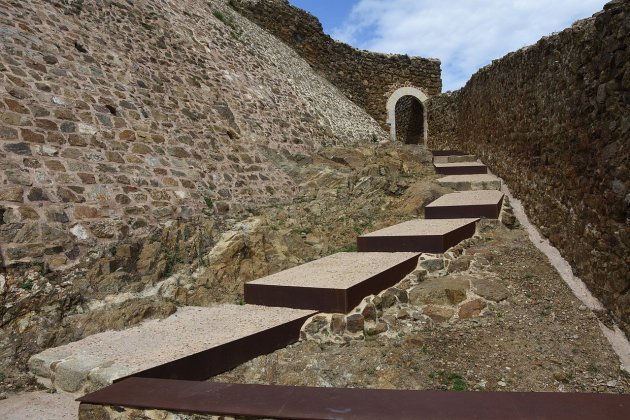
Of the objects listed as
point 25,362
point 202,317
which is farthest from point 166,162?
point 25,362

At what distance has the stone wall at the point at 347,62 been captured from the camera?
11.1 metres

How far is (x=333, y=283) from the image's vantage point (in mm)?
3746

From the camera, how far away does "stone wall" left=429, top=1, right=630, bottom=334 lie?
3.29 m

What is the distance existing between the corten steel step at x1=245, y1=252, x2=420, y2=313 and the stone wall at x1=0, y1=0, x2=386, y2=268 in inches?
57.4

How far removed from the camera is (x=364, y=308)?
11.9 feet

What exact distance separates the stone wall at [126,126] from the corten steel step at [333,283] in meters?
1.46

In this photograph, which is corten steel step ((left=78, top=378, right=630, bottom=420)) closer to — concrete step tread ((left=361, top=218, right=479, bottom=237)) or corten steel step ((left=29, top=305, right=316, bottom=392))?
corten steel step ((left=29, top=305, right=316, bottom=392))

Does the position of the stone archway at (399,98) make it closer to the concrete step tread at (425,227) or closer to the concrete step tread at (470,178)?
the concrete step tread at (470,178)

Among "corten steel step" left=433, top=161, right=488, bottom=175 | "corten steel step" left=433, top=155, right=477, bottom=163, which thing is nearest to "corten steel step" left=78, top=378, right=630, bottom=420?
"corten steel step" left=433, top=161, right=488, bottom=175

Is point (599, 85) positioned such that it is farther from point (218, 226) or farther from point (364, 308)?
point (218, 226)

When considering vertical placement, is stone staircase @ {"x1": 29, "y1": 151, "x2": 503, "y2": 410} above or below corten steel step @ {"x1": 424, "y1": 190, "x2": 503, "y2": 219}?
below

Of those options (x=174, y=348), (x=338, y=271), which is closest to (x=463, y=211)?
(x=338, y=271)

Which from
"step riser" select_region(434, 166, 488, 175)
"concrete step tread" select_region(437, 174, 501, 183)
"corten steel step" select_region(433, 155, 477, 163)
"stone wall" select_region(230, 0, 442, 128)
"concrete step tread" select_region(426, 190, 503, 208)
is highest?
"stone wall" select_region(230, 0, 442, 128)

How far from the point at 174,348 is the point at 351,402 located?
4.70 feet
